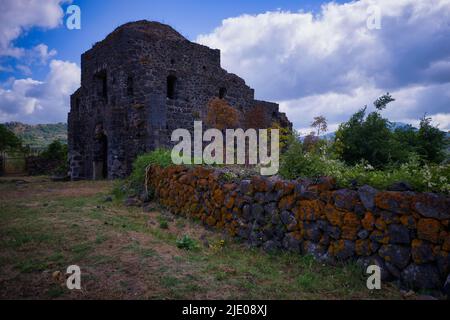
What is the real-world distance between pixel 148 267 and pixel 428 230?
3704 millimetres

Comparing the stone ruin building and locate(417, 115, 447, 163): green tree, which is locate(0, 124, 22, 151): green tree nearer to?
the stone ruin building

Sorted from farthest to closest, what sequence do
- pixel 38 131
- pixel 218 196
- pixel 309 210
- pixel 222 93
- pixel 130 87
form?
pixel 38 131, pixel 222 93, pixel 130 87, pixel 218 196, pixel 309 210

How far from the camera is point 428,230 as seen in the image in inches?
148

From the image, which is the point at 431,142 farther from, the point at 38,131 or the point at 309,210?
the point at 38,131

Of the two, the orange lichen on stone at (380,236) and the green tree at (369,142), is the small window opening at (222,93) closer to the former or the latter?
the green tree at (369,142)

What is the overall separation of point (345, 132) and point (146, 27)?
40.8 ft

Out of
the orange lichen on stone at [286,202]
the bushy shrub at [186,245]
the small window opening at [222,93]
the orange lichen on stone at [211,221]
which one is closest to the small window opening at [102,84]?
the small window opening at [222,93]

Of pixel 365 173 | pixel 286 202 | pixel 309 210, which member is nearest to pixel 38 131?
pixel 286 202

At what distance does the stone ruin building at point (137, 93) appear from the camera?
51.5ft

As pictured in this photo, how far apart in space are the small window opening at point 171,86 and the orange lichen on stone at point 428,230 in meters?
14.7

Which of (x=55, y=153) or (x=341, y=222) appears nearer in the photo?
(x=341, y=222)

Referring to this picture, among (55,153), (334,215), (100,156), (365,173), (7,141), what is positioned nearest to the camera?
(334,215)

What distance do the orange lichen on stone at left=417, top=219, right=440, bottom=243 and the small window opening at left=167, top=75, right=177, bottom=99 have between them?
48.2ft

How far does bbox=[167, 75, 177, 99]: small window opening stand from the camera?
16.9m
